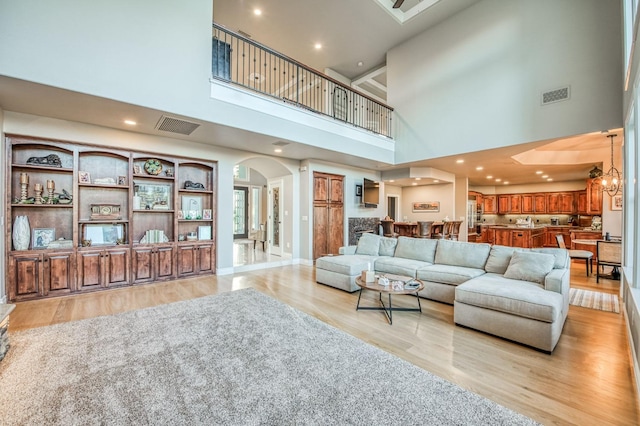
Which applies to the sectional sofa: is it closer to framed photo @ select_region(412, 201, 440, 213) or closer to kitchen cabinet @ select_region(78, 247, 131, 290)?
kitchen cabinet @ select_region(78, 247, 131, 290)

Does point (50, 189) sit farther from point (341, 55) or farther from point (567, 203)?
point (567, 203)

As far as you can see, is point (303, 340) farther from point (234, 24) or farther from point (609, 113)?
point (234, 24)

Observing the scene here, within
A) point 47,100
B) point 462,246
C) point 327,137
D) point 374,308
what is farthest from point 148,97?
point 462,246

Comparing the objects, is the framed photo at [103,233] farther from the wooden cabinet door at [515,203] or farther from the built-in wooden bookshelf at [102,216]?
the wooden cabinet door at [515,203]

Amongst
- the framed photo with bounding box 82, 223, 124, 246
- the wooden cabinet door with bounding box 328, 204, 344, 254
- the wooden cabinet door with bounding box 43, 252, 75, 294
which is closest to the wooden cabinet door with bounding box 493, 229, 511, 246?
the wooden cabinet door with bounding box 328, 204, 344, 254

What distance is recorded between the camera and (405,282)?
3.65 meters

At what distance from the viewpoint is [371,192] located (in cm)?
821

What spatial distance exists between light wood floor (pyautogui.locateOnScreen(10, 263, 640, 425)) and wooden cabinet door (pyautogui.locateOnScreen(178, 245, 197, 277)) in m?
0.68

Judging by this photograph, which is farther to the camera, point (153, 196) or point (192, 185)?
point (192, 185)

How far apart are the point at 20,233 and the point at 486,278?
21.3 feet

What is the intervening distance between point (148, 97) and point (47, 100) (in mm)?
1198

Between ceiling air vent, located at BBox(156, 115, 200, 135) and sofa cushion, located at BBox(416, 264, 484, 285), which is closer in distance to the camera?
sofa cushion, located at BBox(416, 264, 484, 285)

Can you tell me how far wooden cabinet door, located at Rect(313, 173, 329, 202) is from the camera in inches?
285

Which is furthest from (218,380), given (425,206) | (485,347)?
(425,206)
